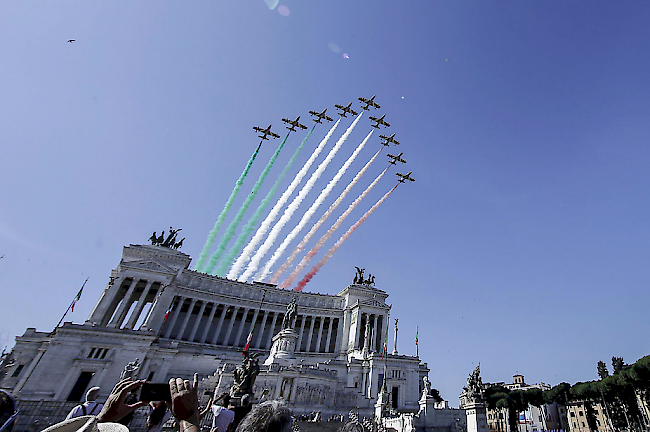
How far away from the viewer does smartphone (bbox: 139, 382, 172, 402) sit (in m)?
5.25

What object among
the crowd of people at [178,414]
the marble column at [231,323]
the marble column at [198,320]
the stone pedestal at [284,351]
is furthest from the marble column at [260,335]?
the crowd of people at [178,414]

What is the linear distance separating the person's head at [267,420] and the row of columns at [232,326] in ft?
206

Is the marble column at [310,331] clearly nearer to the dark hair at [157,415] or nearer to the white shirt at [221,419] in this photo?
the white shirt at [221,419]

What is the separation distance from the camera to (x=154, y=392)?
17.6ft

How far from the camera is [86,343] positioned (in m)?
42.6

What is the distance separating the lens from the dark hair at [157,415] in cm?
673

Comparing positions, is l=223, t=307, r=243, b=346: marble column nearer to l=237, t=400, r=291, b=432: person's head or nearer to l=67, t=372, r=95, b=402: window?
l=67, t=372, r=95, b=402: window

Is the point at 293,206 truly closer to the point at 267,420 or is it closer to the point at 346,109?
the point at 346,109

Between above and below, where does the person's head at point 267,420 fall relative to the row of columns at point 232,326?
below

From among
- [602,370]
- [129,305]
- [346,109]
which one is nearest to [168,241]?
[129,305]

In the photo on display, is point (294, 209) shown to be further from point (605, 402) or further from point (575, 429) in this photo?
point (575, 429)

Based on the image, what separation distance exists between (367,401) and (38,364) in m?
39.4

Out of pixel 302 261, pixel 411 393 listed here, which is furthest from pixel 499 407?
pixel 302 261

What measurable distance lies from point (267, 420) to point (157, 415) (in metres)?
4.42
